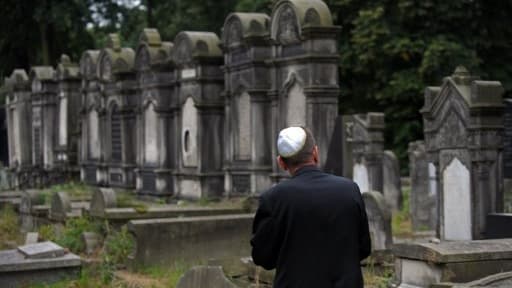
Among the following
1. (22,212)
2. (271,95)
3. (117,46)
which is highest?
(117,46)

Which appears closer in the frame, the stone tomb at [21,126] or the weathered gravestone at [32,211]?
the weathered gravestone at [32,211]

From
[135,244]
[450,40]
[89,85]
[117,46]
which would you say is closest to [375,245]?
[135,244]

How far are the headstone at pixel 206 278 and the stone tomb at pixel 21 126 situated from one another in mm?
20492

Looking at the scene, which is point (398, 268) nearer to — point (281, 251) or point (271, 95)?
point (281, 251)

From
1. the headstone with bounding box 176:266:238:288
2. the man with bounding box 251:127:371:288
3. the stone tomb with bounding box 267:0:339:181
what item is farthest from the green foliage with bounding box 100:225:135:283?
the man with bounding box 251:127:371:288

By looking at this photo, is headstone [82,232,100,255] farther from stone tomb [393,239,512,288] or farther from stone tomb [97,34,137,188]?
stone tomb [97,34,137,188]

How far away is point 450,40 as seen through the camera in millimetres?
27422

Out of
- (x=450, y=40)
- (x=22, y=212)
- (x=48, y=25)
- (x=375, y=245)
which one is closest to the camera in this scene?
(x=375, y=245)

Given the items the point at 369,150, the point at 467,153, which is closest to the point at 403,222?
the point at 369,150

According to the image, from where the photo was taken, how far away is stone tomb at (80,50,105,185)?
23.4m

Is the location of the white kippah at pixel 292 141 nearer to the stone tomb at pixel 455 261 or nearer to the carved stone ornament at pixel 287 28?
the stone tomb at pixel 455 261

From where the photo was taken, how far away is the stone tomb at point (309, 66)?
14.3 meters

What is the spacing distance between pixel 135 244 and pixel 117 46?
11225 millimetres

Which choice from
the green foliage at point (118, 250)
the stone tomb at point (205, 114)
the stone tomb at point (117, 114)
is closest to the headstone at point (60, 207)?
the green foliage at point (118, 250)
